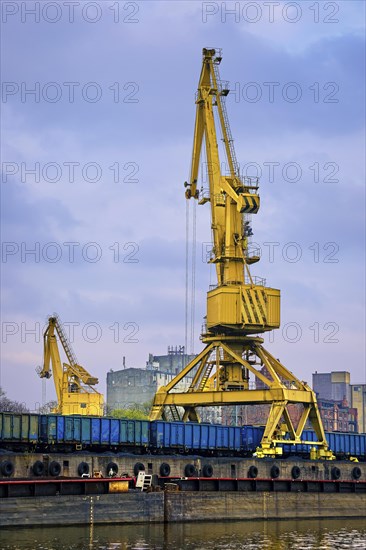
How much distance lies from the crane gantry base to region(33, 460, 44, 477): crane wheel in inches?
744

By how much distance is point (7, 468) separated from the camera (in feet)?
173

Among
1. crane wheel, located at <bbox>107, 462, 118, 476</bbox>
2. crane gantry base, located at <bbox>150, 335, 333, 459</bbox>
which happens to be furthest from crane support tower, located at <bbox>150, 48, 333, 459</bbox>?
crane wheel, located at <bbox>107, 462, 118, 476</bbox>

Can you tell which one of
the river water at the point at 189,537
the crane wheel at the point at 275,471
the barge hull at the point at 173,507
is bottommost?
the river water at the point at 189,537

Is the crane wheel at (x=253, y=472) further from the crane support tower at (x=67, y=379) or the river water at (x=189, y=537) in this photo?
the crane support tower at (x=67, y=379)

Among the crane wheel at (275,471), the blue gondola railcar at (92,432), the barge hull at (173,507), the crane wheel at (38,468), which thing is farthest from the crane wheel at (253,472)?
the crane wheel at (38,468)

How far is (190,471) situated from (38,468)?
1172 centimetres

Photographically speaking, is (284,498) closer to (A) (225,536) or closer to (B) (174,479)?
(B) (174,479)

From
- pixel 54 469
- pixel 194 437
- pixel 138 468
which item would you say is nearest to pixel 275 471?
pixel 194 437

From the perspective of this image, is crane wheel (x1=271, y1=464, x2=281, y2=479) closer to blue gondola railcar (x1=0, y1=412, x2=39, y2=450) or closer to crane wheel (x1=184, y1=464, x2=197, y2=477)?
crane wheel (x1=184, y1=464, x2=197, y2=477)

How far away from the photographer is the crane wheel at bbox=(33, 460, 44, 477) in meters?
54.3

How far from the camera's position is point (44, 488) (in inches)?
1981

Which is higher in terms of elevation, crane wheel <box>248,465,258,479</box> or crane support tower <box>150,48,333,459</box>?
crane support tower <box>150,48,333,459</box>

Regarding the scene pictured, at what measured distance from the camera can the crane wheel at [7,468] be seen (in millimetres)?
52469

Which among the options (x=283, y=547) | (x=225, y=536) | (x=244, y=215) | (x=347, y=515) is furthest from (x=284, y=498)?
(x=244, y=215)
